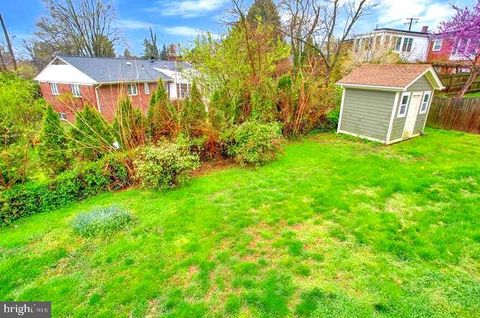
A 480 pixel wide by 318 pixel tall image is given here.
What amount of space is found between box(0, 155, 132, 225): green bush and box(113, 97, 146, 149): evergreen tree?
0.80m

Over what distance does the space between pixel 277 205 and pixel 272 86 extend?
639 cm

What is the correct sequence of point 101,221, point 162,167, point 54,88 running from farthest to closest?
point 54,88
point 162,167
point 101,221

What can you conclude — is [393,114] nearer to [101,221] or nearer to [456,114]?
[456,114]

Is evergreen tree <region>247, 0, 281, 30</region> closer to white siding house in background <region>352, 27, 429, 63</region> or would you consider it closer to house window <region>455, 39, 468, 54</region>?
white siding house in background <region>352, 27, 429, 63</region>

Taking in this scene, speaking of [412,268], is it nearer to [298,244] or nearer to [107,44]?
[298,244]

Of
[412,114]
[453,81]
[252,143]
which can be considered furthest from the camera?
[453,81]

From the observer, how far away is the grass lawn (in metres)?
3.12

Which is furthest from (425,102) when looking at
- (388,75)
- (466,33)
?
(466,33)

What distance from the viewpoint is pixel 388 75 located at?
9633mm

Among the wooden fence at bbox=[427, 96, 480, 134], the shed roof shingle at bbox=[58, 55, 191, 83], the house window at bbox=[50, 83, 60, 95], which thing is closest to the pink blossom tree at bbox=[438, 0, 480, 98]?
the wooden fence at bbox=[427, 96, 480, 134]

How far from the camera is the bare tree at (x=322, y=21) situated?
1434 cm

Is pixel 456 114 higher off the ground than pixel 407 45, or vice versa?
pixel 407 45

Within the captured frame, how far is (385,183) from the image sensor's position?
620cm

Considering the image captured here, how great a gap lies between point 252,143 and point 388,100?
5630 mm
